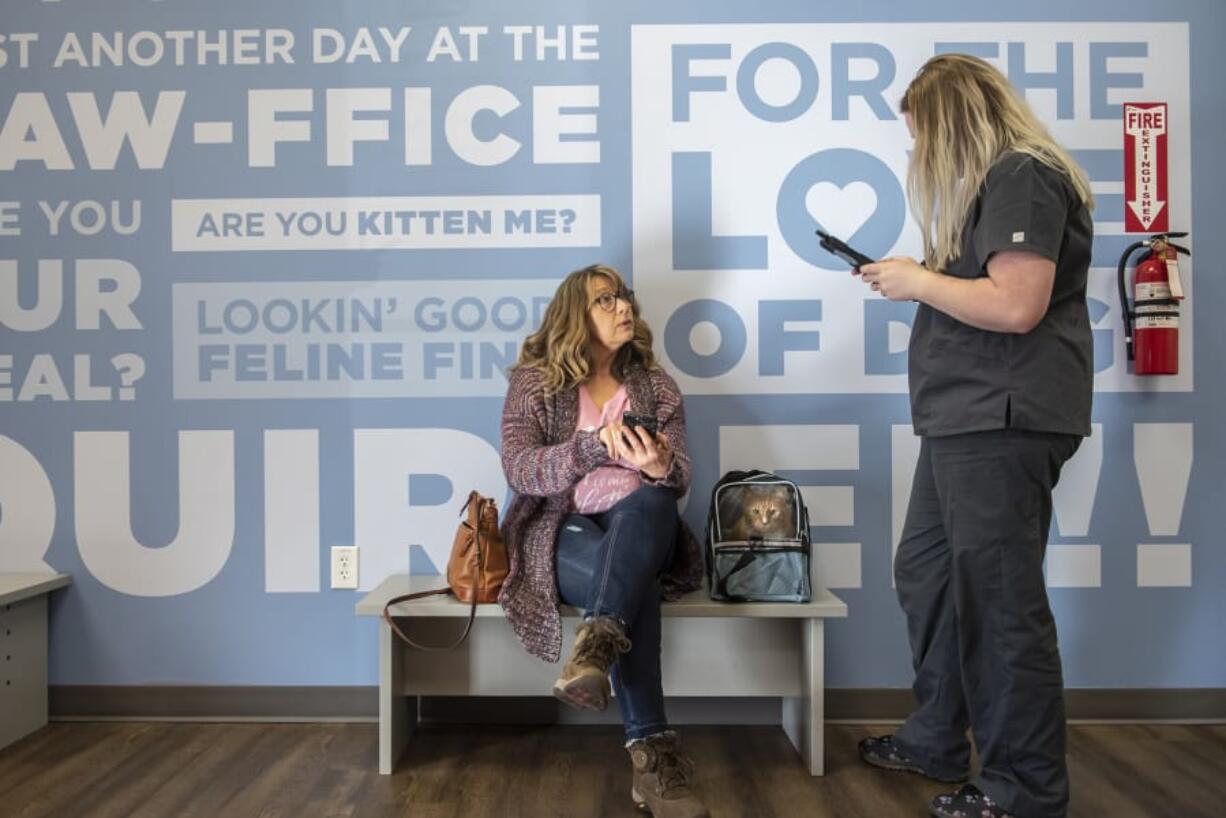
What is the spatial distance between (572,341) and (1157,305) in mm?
1615

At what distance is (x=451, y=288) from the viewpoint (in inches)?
103

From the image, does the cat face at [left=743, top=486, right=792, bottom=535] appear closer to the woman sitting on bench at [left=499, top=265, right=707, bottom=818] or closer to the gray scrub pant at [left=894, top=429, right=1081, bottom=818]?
the woman sitting on bench at [left=499, top=265, right=707, bottom=818]

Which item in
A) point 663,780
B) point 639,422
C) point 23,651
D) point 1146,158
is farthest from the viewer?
point 1146,158

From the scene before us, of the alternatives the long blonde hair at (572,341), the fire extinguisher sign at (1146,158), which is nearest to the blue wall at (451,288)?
the fire extinguisher sign at (1146,158)

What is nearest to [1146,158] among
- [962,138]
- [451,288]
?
[962,138]

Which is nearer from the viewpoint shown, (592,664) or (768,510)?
(592,664)

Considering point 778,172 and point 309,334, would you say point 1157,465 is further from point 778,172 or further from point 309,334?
point 309,334

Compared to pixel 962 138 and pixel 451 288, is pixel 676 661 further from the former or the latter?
pixel 962 138

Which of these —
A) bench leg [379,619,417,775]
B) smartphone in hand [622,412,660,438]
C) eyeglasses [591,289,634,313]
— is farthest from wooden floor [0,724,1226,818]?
eyeglasses [591,289,634,313]

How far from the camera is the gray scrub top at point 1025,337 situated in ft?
5.60

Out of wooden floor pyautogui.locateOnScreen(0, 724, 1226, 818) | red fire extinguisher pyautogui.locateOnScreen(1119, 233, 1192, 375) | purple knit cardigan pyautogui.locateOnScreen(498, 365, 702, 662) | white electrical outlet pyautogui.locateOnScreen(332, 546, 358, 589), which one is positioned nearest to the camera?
wooden floor pyautogui.locateOnScreen(0, 724, 1226, 818)

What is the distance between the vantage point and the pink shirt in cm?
222

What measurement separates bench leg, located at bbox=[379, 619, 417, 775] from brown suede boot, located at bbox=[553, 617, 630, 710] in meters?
0.56

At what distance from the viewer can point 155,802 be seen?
79.4 inches
